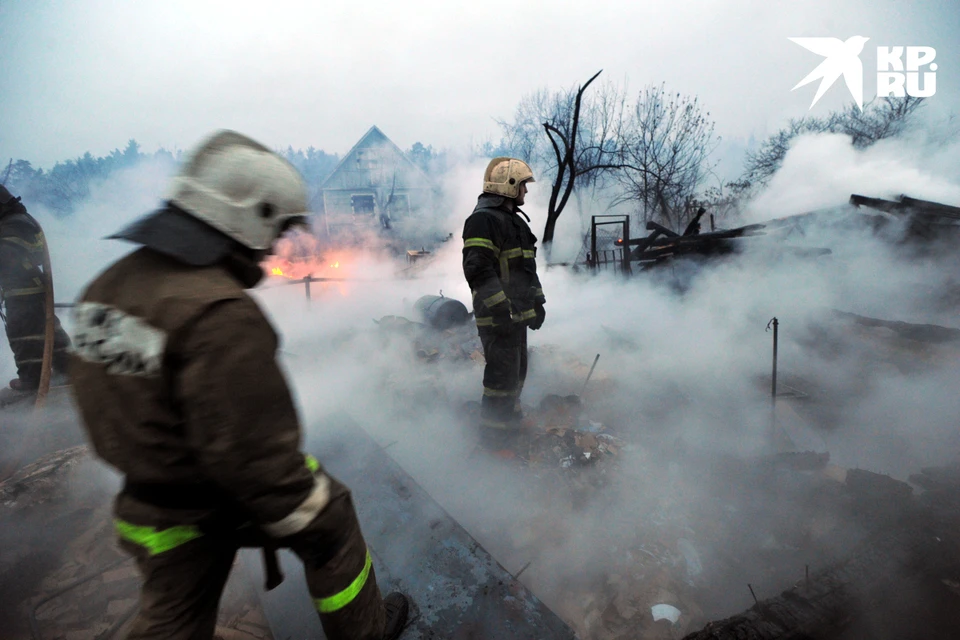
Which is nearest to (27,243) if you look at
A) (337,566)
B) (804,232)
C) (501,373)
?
(501,373)

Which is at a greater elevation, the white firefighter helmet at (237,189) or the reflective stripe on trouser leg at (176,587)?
the white firefighter helmet at (237,189)

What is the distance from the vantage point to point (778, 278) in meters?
6.70

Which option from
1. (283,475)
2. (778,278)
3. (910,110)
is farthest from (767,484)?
(910,110)

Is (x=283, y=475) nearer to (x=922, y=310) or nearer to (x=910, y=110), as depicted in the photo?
(x=922, y=310)

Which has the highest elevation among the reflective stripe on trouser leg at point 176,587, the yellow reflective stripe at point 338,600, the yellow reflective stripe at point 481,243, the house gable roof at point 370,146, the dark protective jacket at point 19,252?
the house gable roof at point 370,146

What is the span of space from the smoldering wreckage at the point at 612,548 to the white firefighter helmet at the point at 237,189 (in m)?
1.78

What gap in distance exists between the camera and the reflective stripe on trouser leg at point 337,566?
1.25m

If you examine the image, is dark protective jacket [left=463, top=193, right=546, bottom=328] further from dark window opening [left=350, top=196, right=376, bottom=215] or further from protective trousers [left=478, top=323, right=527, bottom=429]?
dark window opening [left=350, top=196, right=376, bottom=215]

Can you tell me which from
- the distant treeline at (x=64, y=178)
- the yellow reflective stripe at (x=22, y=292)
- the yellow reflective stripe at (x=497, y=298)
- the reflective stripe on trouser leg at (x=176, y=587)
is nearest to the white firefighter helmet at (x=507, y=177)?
the yellow reflective stripe at (x=497, y=298)

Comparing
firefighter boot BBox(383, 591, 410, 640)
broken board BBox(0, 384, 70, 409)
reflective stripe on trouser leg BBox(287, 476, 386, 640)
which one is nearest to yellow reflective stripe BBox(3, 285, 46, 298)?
broken board BBox(0, 384, 70, 409)

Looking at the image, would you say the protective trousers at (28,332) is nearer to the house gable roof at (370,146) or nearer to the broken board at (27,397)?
the broken board at (27,397)

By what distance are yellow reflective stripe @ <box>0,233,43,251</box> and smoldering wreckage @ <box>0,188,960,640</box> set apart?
1726mm

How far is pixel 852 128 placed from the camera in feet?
66.4

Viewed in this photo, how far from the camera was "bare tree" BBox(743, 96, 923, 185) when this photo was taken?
1881 cm
